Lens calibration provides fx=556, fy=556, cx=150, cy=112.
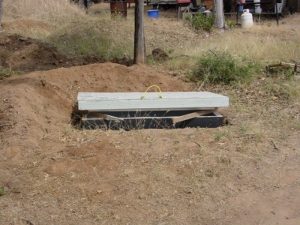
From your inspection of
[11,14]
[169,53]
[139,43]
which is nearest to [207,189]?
[139,43]

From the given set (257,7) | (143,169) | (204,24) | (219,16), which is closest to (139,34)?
(143,169)

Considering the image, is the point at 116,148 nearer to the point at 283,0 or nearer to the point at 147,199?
the point at 147,199

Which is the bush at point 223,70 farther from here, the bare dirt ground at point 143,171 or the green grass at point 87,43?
the green grass at point 87,43

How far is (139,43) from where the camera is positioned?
31.5 feet

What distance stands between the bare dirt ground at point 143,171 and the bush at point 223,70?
170 cm

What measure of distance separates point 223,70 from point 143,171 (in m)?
3.88

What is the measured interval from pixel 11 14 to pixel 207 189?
1717 cm

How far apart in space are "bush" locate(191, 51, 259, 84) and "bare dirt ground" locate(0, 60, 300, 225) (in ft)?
5.58

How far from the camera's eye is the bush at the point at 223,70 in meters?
8.43

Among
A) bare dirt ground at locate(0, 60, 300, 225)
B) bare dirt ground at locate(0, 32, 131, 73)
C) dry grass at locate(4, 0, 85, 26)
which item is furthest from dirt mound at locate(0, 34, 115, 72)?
dry grass at locate(4, 0, 85, 26)

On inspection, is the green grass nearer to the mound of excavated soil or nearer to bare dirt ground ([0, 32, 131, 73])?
bare dirt ground ([0, 32, 131, 73])

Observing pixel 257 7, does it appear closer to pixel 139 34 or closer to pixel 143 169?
pixel 139 34

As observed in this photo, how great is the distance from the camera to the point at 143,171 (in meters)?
4.93

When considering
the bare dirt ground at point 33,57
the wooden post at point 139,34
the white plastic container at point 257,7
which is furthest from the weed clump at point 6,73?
the white plastic container at point 257,7
